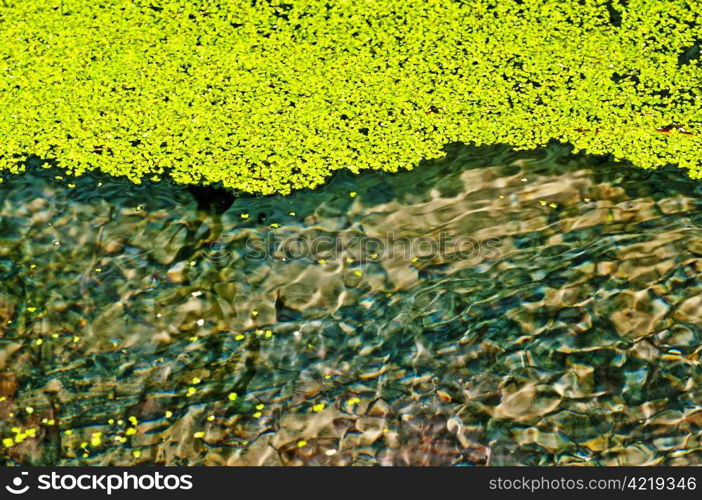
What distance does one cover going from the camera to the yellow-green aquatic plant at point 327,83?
3.67 metres

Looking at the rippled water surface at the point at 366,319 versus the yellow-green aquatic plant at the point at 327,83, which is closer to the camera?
the rippled water surface at the point at 366,319

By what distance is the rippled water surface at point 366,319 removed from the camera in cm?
286

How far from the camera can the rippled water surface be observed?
2.86 metres

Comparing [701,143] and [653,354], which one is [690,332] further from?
[701,143]

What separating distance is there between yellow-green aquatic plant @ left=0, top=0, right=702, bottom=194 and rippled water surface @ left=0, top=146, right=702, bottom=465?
0.14 metres

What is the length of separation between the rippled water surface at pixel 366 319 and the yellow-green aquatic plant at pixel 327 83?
14 cm

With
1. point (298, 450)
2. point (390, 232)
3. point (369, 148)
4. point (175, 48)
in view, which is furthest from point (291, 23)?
point (298, 450)

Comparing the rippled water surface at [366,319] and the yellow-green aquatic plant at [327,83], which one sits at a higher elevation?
the yellow-green aquatic plant at [327,83]

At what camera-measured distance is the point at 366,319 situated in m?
3.18

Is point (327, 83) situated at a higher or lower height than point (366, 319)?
higher

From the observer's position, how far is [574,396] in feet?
9.63

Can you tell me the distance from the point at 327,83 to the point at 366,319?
1193 mm

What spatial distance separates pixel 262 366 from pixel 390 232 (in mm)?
729

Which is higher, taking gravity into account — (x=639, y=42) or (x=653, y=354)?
(x=639, y=42)
